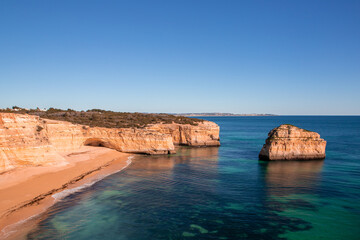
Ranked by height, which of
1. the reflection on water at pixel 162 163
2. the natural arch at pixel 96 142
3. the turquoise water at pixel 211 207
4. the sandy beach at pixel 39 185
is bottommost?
the reflection on water at pixel 162 163

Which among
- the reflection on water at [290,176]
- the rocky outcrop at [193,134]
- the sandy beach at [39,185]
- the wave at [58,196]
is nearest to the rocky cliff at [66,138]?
the rocky outcrop at [193,134]

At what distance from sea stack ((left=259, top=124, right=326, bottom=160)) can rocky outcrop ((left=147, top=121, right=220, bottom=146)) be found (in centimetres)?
1609

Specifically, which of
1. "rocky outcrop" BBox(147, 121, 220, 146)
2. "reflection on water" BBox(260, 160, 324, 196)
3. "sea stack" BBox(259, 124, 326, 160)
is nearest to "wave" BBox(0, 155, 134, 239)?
"reflection on water" BBox(260, 160, 324, 196)

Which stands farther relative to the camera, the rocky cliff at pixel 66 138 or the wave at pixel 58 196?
the rocky cliff at pixel 66 138

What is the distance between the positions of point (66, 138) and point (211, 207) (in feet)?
71.7

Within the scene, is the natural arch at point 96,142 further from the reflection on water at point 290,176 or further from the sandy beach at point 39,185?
the reflection on water at point 290,176

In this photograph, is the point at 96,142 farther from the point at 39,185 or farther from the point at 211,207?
the point at 211,207

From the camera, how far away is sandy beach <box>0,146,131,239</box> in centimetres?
1297

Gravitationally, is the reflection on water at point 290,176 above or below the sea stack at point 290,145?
below

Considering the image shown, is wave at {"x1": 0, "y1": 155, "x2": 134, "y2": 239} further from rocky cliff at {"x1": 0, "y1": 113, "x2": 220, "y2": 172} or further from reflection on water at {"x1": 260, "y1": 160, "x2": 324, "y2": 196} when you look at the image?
reflection on water at {"x1": 260, "y1": 160, "x2": 324, "y2": 196}

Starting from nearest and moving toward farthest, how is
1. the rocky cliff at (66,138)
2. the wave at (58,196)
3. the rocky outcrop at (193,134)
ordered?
the wave at (58,196), the rocky cliff at (66,138), the rocky outcrop at (193,134)

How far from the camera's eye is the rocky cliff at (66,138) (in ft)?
64.3

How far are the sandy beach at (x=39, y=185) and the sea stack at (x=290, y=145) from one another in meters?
19.2


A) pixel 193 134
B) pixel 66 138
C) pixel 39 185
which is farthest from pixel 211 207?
pixel 193 134
